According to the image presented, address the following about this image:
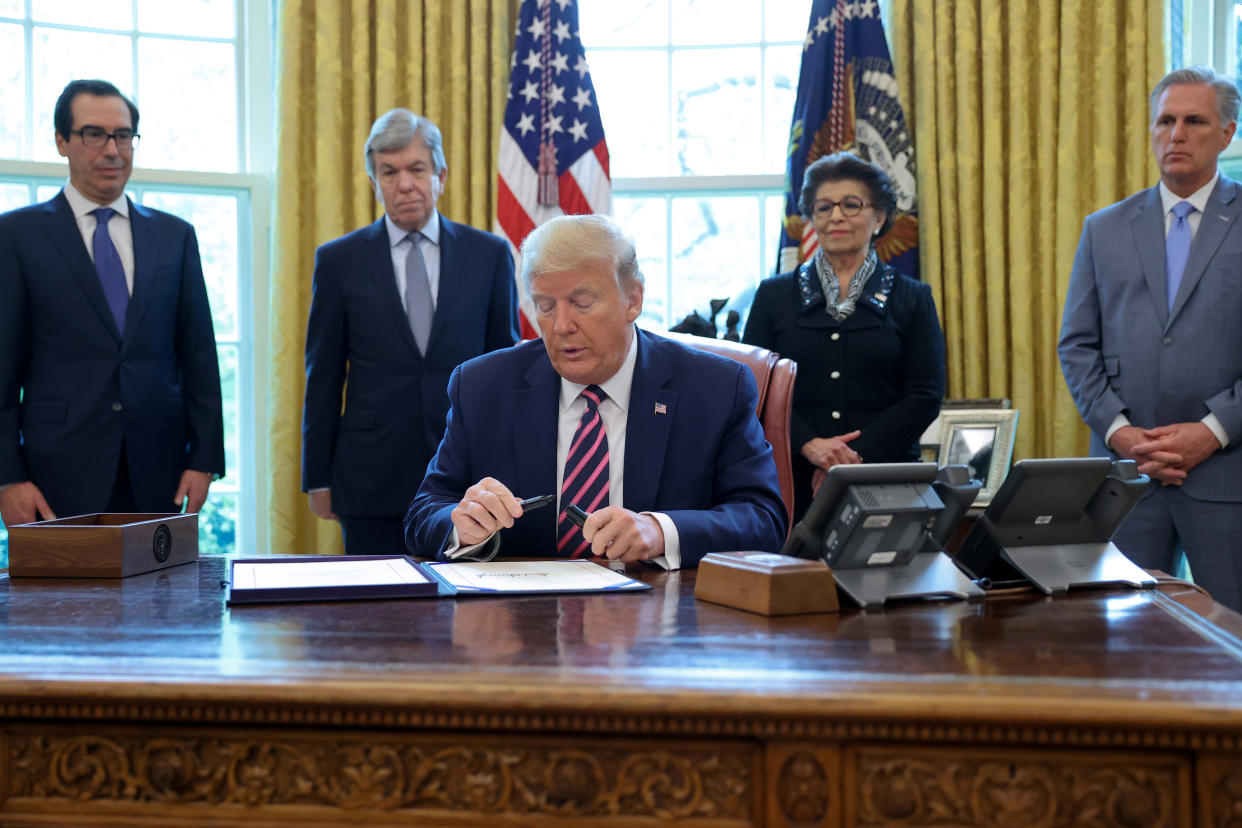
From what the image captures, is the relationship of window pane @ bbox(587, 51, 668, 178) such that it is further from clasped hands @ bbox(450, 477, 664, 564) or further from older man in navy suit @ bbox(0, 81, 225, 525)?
clasped hands @ bbox(450, 477, 664, 564)

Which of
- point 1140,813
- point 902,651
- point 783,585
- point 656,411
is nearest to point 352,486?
point 656,411

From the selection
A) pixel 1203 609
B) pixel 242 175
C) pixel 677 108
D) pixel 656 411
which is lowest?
pixel 1203 609

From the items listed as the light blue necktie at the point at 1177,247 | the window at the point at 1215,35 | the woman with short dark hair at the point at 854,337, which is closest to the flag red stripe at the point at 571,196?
the woman with short dark hair at the point at 854,337

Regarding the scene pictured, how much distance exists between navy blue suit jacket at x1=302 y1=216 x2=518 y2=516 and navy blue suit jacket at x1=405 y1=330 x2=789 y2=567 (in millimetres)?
1047

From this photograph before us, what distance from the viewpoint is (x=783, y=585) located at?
1474 mm

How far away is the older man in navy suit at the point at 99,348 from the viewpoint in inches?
121

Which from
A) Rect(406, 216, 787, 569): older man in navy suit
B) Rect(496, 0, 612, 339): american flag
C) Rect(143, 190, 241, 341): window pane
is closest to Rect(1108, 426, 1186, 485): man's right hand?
Rect(406, 216, 787, 569): older man in navy suit

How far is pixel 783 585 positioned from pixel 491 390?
949mm

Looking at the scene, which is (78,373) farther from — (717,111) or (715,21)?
(715,21)

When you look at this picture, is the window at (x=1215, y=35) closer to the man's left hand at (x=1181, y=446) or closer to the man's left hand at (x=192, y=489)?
the man's left hand at (x=1181, y=446)

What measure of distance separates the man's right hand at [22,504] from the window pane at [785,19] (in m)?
3.24

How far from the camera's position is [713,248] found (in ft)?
15.1

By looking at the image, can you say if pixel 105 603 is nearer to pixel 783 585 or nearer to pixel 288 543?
pixel 783 585

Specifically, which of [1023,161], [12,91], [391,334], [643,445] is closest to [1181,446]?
[1023,161]
